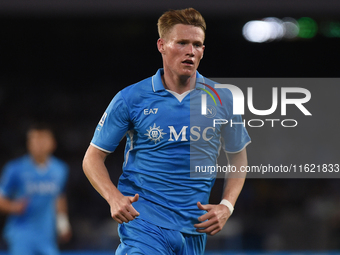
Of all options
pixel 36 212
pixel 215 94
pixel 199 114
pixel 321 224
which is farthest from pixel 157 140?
pixel 321 224

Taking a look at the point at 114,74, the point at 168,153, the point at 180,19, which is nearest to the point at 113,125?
the point at 168,153

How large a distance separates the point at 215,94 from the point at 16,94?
10.8 m

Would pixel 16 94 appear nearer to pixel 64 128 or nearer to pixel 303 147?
pixel 64 128

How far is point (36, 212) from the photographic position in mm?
5770

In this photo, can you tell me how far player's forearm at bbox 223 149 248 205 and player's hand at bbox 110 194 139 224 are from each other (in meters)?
0.68

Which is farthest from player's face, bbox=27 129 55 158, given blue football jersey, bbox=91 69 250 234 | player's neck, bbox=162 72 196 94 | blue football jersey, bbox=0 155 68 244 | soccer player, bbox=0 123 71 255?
player's neck, bbox=162 72 196 94

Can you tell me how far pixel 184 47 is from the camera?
2904 millimetres

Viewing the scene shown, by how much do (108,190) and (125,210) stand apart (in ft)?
0.63

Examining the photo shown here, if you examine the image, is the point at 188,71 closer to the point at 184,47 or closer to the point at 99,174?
the point at 184,47

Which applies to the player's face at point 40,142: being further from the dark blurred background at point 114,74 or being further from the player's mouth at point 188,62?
the dark blurred background at point 114,74

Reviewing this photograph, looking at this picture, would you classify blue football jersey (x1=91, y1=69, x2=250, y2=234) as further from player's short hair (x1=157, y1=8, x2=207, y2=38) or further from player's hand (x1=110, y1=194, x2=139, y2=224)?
player's short hair (x1=157, y1=8, x2=207, y2=38)

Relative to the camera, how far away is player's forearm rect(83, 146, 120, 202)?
2775 millimetres

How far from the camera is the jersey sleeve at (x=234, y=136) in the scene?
309 centimetres

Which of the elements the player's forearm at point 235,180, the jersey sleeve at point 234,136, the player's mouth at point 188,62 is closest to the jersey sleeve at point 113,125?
the player's mouth at point 188,62
